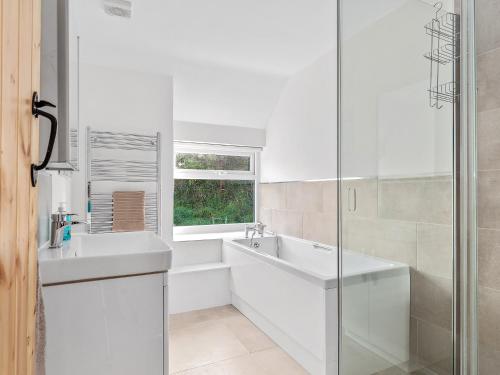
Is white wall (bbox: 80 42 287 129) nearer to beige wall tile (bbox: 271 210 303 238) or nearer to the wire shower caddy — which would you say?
beige wall tile (bbox: 271 210 303 238)

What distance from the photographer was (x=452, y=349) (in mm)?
1498

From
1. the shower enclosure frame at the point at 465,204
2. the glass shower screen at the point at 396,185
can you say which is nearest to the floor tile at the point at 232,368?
the glass shower screen at the point at 396,185

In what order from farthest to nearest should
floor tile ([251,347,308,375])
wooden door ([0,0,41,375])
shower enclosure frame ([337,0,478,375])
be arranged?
floor tile ([251,347,308,375]) → shower enclosure frame ([337,0,478,375]) → wooden door ([0,0,41,375])

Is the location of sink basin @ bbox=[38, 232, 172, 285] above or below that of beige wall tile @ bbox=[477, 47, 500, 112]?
below

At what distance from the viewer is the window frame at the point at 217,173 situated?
3.66m

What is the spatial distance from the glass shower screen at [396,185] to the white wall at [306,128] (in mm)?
1080

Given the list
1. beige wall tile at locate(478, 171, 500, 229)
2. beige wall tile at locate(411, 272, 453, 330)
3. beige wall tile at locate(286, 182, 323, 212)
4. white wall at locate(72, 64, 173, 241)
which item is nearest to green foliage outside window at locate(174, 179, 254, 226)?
white wall at locate(72, 64, 173, 241)

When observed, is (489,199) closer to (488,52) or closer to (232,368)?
(488,52)

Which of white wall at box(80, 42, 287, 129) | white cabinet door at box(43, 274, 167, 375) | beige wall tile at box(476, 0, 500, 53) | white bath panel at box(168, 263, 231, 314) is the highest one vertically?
white wall at box(80, 42, 287, 129)

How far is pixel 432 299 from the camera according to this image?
1.61m

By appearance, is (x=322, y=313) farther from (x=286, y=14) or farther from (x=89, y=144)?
(x=89, y=144)

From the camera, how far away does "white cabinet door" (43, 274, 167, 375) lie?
50.9 inches

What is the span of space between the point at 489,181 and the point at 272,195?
2.52 meters

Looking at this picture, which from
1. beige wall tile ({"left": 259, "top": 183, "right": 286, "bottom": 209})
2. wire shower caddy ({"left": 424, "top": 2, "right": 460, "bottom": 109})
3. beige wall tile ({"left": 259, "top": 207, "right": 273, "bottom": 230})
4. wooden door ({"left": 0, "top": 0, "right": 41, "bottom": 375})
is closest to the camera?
wooden door ({"left": 0, "top": 0, "right": 41, "bottom": 375})
